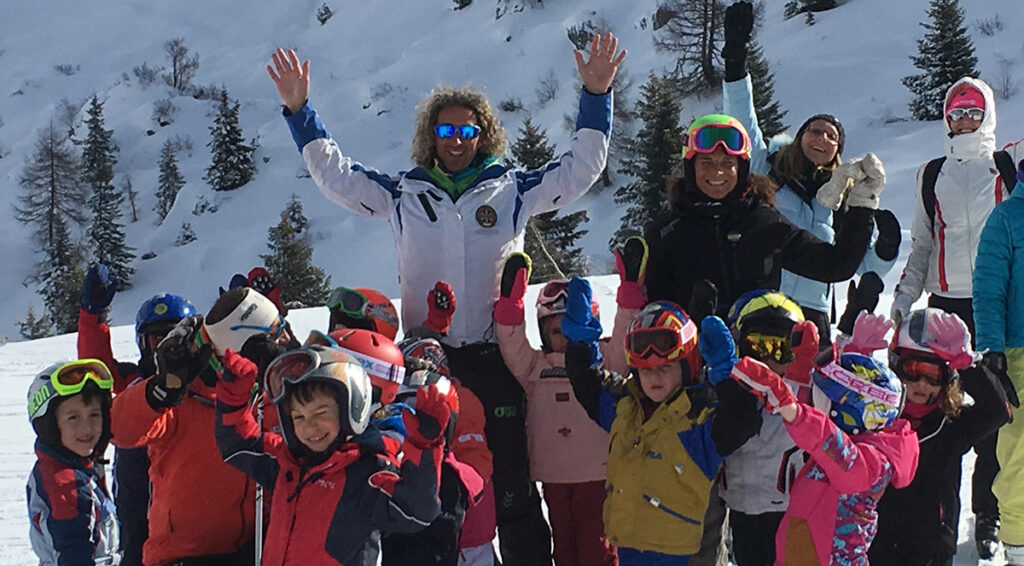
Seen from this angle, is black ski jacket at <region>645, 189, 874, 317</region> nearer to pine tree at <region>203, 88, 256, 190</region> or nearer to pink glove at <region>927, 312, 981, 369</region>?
pink glove at <region>927, 312, 981, 369</region>

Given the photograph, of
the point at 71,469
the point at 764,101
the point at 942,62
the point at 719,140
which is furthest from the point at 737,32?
the point at 942,62

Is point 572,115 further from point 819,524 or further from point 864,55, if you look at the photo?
point 819,524

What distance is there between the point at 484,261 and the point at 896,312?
76.3 inches

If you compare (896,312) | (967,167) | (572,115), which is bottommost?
(896,312)

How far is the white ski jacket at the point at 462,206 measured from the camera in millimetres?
3980

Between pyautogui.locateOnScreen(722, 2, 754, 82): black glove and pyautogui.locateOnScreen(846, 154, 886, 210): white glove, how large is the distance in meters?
1.22

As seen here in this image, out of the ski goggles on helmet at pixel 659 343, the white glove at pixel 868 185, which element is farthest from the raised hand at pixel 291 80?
the white glove at pixel 868 185

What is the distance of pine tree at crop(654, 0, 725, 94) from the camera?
1237 inches

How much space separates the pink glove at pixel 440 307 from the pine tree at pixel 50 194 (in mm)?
39454

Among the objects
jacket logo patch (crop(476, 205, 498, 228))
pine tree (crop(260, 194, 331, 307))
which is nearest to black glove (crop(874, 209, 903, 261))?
jacket logo patch (crop(476, 205, 498, 228))

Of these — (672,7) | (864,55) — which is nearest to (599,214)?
(864,55)

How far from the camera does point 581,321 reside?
352cm

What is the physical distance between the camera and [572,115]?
32688 millimetres

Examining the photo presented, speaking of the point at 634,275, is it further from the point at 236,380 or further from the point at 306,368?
Answer: the point at 236,380
